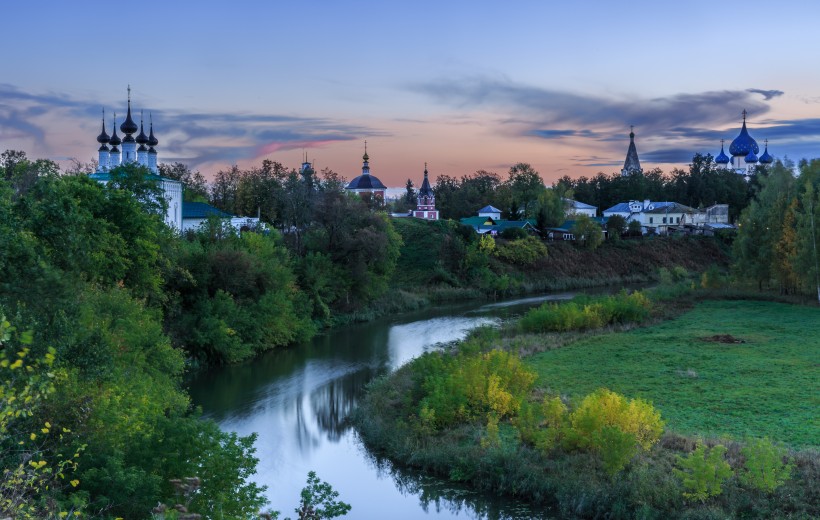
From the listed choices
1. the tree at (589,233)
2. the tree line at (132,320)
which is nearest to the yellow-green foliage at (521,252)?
the tree at (589,233)

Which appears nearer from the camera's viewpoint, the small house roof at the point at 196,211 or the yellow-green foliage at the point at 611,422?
the yellow-green foliage at the point at 611,422

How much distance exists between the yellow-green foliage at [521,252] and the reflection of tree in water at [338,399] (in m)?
37.7

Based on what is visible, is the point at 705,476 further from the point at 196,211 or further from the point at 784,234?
the point at 196,211

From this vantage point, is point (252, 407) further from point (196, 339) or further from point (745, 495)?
point (745, 495)

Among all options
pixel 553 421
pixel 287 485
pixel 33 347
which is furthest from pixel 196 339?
pixel 553 421

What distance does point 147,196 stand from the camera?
31750 mm

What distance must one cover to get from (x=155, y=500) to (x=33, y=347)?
502 centimetres

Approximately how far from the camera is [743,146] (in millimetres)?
113250

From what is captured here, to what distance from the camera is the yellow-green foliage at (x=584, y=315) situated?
34125 mm

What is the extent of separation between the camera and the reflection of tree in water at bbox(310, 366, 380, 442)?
22281 millimetres

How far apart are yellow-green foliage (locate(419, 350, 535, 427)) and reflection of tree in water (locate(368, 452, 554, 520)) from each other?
1.98m

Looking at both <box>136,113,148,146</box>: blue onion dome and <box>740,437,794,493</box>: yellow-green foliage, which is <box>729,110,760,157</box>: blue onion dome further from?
<box>740,437,794,493</box>: yellow-green foliage

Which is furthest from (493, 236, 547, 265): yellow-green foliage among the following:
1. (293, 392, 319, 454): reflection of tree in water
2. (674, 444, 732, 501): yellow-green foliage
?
(674, 444, 732, 501): yellow-green foliage

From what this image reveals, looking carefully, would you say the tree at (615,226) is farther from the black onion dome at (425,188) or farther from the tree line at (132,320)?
the tree line at (132,320)
